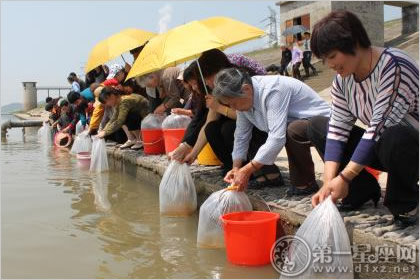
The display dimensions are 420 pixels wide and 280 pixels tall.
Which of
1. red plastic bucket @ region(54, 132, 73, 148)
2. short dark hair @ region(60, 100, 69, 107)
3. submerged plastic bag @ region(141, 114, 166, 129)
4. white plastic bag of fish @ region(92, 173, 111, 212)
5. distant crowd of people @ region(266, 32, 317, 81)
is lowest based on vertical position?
white plastic bag of fish @ region(92, 173, 111, 212)

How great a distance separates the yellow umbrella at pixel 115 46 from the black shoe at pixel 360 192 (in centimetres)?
449

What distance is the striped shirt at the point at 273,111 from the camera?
2.90 metres

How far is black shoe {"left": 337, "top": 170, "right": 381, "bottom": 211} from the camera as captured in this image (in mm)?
2633

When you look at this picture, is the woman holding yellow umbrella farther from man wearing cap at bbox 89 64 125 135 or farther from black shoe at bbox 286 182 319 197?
black shoe at bbox 286 182 319 197

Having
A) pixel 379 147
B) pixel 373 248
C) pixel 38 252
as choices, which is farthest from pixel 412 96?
pixel 38 252

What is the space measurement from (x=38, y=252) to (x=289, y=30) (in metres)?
17.9

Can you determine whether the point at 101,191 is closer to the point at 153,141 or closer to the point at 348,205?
the point at 153,141

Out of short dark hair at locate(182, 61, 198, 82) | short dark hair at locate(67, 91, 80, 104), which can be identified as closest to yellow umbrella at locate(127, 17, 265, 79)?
short dark hair at locate(182, 61, 198, 82)

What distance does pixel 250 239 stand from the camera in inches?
100

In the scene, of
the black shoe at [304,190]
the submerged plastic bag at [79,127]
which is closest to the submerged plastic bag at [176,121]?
the black shoe at [304,190]

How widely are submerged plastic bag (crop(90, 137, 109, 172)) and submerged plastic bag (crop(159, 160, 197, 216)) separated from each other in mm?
2434

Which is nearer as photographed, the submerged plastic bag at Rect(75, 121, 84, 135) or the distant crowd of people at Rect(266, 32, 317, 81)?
the submerged plastic bag at Rect(75, 121, 84, 135)

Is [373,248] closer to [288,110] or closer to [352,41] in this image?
[352,41]

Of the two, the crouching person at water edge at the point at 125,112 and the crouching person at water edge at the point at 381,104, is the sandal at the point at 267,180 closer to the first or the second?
the crouching person at water edge at the point at 381,104
